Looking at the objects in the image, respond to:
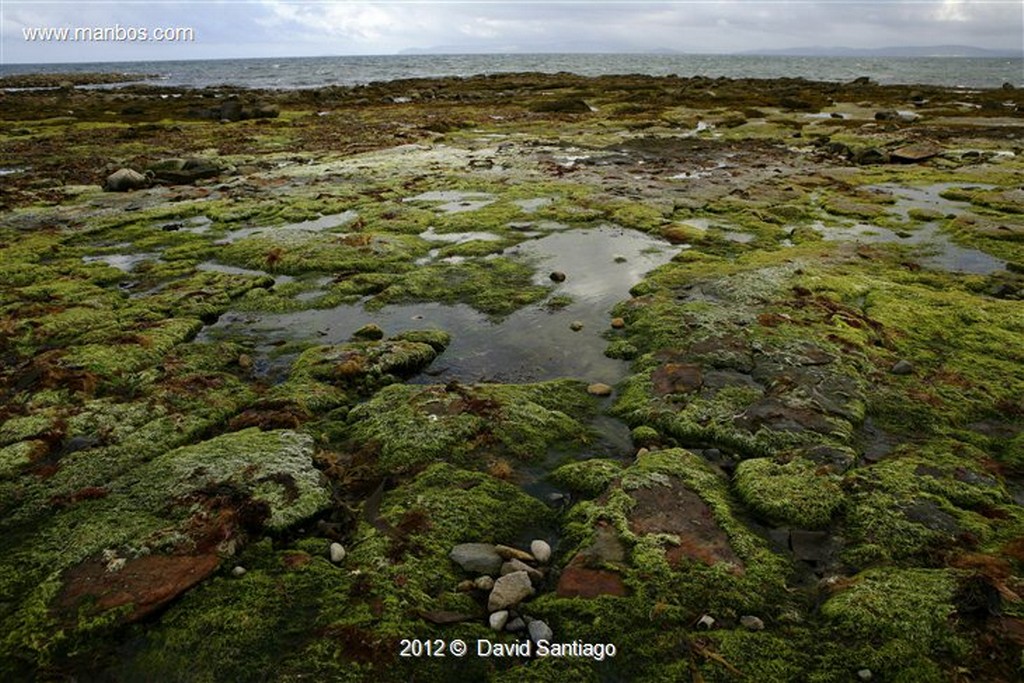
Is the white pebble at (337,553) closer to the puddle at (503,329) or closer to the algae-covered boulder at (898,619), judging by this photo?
the puddle at (503,329)

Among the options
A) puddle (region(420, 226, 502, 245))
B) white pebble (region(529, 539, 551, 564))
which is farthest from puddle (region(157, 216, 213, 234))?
white pebble (region(529, 539, 551, 564))

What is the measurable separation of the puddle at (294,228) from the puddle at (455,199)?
351cm

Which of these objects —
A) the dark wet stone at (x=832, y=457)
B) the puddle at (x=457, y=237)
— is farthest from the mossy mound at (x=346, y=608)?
the puddle at (x=457, y=237)

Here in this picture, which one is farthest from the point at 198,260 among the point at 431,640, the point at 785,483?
the point at 785,483

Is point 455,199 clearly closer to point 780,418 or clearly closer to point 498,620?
point 780,418

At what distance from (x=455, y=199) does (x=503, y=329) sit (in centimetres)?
1353

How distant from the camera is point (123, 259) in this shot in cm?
1788

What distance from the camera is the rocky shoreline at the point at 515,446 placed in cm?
559

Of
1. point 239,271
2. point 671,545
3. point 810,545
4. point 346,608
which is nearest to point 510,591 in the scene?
point 346,608

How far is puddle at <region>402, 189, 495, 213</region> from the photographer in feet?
76.7

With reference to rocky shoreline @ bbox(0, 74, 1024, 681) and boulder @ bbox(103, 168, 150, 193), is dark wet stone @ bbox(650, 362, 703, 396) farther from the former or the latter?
boulder @ bbox(103, 168, 150, 193)

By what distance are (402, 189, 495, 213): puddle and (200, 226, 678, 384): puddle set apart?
7.72 metres

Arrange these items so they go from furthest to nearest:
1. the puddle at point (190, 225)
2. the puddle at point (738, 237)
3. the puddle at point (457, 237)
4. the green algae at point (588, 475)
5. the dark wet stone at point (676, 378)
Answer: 1. the puddle at point (190, 225)
2. the puddle at point (457, 237)
3. the puddle at point (738, 237)
4. the dark wet stone at point (676, 378)
5. the green algae at point (588, 475)

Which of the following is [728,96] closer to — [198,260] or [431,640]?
[198,260]
